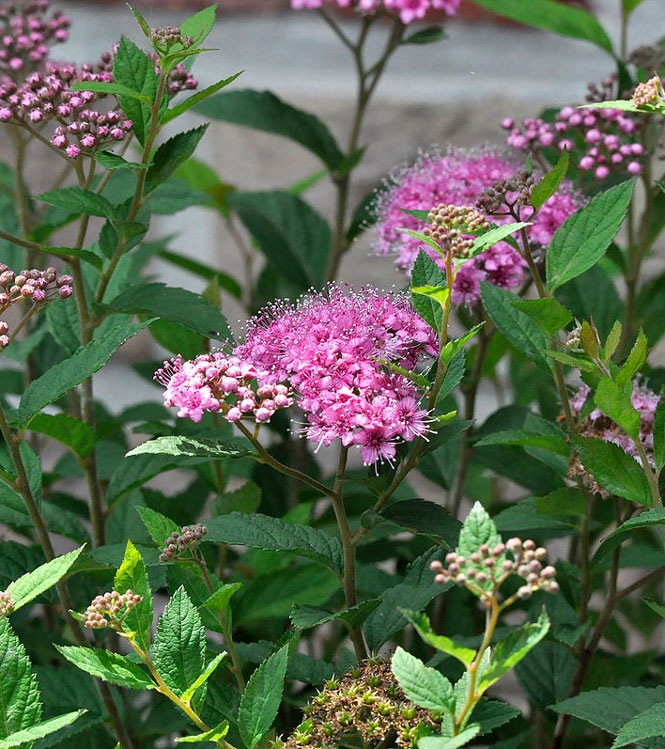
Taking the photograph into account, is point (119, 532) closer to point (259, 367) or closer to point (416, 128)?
point (259, 367)

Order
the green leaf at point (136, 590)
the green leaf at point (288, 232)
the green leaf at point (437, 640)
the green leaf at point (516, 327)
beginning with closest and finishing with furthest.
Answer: the green leaf at point (437, 640) < the green leaf at point (136, 590) < the green leaf at point (516, 327) < the green leaf at point (288, 232)

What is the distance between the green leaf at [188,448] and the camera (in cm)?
66

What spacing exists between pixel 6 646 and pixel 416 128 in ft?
3.94

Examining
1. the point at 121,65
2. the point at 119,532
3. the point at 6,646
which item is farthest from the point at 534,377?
the point at 6,646

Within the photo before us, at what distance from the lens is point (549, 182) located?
2.44ft

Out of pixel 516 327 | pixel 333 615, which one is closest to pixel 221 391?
pixel 333 615

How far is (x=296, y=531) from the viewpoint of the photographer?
764mm

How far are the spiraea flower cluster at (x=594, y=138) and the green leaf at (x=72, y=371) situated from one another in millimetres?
473

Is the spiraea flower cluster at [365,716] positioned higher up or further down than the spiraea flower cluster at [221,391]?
further down

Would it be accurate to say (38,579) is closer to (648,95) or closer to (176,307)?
(176,307)

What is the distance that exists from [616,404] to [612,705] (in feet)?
0.71

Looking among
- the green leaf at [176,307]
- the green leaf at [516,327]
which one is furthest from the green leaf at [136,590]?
the green leaf at [516,327]

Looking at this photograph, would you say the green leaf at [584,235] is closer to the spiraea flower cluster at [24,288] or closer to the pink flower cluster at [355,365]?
the pink flower cluster at [355,365]

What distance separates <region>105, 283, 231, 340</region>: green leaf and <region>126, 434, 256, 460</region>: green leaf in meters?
0.15
